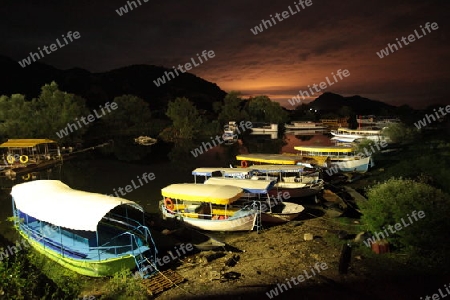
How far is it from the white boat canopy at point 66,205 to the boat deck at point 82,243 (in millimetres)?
984

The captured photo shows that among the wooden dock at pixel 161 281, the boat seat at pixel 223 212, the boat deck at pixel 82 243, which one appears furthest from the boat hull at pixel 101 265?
the boat seat at pixel 223 212

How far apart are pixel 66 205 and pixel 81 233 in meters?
2.35

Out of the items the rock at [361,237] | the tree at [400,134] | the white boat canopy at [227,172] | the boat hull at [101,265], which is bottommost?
the tree at [400,134]

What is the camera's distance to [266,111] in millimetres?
110188

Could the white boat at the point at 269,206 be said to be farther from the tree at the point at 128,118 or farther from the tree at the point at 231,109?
the tree at the point at 231,109

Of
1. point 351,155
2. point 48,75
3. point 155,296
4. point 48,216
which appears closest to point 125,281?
point 155,296

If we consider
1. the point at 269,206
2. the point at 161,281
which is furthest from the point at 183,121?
the point at 161,281

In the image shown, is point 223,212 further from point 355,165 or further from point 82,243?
point 355,165

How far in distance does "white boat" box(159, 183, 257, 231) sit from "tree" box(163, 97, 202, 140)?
62214 millimetres

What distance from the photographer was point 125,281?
10203 mm

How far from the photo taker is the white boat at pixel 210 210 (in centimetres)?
1864

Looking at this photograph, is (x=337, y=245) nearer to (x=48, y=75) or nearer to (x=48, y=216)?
(x=48, y=216)

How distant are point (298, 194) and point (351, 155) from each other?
15.5 m

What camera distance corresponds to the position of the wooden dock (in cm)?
1264
